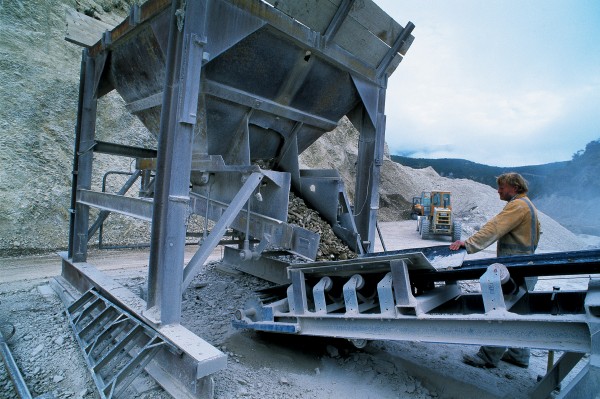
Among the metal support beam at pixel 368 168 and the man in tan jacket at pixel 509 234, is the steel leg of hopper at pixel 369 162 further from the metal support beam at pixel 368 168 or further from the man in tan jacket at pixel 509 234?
the man in tan jacket at pixel 509 234

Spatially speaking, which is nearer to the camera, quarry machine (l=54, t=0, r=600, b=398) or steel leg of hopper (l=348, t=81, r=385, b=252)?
quarry machine (l=54, t=0, r=600, b=398)

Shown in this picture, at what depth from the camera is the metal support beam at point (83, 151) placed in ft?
14.9

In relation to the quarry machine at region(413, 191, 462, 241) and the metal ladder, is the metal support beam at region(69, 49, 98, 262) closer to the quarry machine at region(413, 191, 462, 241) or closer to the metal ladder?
the metal ladder

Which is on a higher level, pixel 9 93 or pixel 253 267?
pixel 9 93

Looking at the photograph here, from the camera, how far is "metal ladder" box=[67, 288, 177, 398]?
2.35 metres

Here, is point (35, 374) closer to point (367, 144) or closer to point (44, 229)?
point (367, 144)

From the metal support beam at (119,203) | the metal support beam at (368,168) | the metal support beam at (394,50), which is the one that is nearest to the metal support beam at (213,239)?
the metal support beam at (119,203)

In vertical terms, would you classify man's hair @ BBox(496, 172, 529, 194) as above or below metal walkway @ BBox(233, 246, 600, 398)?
above

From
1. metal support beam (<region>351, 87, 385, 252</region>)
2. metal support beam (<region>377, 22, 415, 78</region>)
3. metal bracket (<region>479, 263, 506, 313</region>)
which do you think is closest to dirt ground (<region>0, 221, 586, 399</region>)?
metal bracket (<region>479, 263, 506, 313</region>)

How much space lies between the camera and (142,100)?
3.80 metres

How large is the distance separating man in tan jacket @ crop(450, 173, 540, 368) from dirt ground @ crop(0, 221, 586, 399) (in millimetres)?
115

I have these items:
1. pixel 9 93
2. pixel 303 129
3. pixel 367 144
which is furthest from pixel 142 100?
pixel 9 93

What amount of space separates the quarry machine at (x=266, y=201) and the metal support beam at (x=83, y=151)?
24mm

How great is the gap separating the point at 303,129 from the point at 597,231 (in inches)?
951
